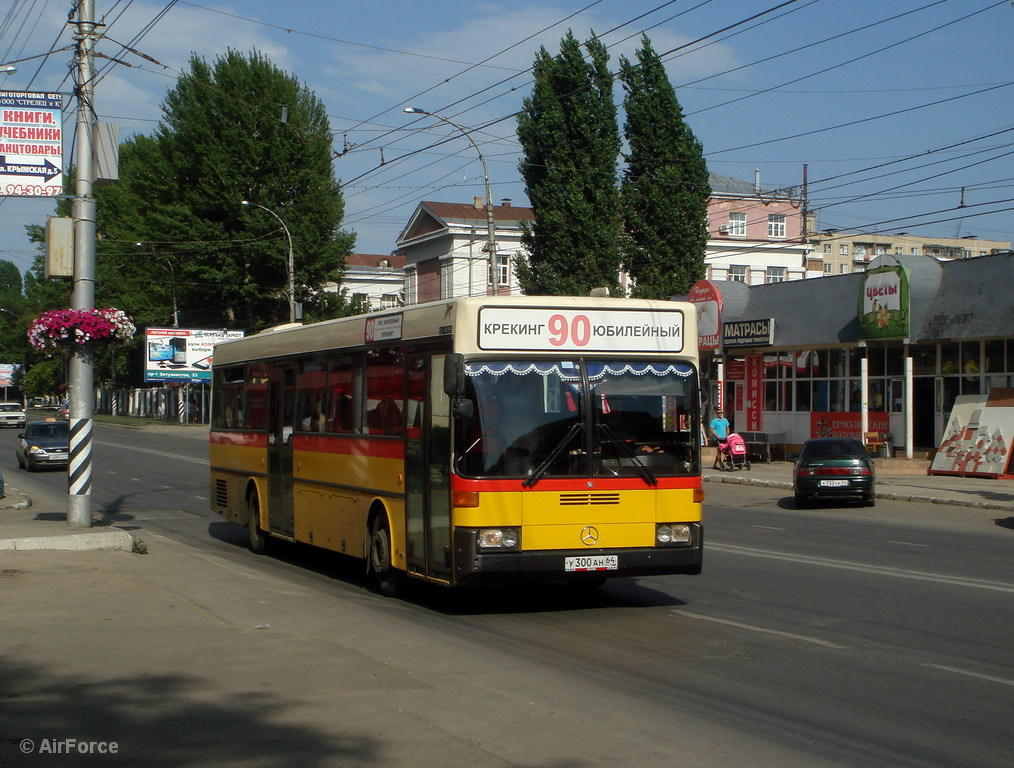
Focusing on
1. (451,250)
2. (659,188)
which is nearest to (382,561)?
(659,188)

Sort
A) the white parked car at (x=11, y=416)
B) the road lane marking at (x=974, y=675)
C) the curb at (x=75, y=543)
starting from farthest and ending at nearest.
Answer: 1. the white parked car at (x=11, y=416)
2. the curb at (x=75, y=543)
3. the road lane marking at (x=974, y=675)

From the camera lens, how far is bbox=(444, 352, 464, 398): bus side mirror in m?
9.58

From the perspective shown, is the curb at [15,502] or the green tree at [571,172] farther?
the green tree at [571,172]

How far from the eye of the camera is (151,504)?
23781 mm

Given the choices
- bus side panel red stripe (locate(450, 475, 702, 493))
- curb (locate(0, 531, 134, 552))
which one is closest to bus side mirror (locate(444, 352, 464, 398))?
bus side panel red stripe (locate(450, 475, 702, 493))

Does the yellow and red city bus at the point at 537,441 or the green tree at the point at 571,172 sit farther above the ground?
the green tree at the point at 571,172

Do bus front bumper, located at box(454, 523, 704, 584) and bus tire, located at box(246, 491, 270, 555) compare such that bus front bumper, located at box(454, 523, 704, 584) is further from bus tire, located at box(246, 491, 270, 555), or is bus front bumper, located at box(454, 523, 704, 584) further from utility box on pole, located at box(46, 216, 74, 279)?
utility box on pole, located at box(46, 216, 74, 279)

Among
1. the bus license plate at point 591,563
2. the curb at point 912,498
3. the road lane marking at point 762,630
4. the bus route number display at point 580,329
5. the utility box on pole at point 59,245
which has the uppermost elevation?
the utility box on pole at point 59,245

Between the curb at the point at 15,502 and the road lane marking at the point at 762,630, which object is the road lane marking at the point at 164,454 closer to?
the curb at the point at 15,502

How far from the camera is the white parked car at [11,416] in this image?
250ft

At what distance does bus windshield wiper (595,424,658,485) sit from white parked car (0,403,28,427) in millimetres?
74687

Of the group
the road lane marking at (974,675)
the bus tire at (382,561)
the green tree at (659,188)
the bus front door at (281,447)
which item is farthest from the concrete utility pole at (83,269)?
the green tree at (659,188)

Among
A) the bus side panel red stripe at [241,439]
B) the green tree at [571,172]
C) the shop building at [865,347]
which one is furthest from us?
the green tree at [571,172]

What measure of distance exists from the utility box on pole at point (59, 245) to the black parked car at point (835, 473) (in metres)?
16.0
